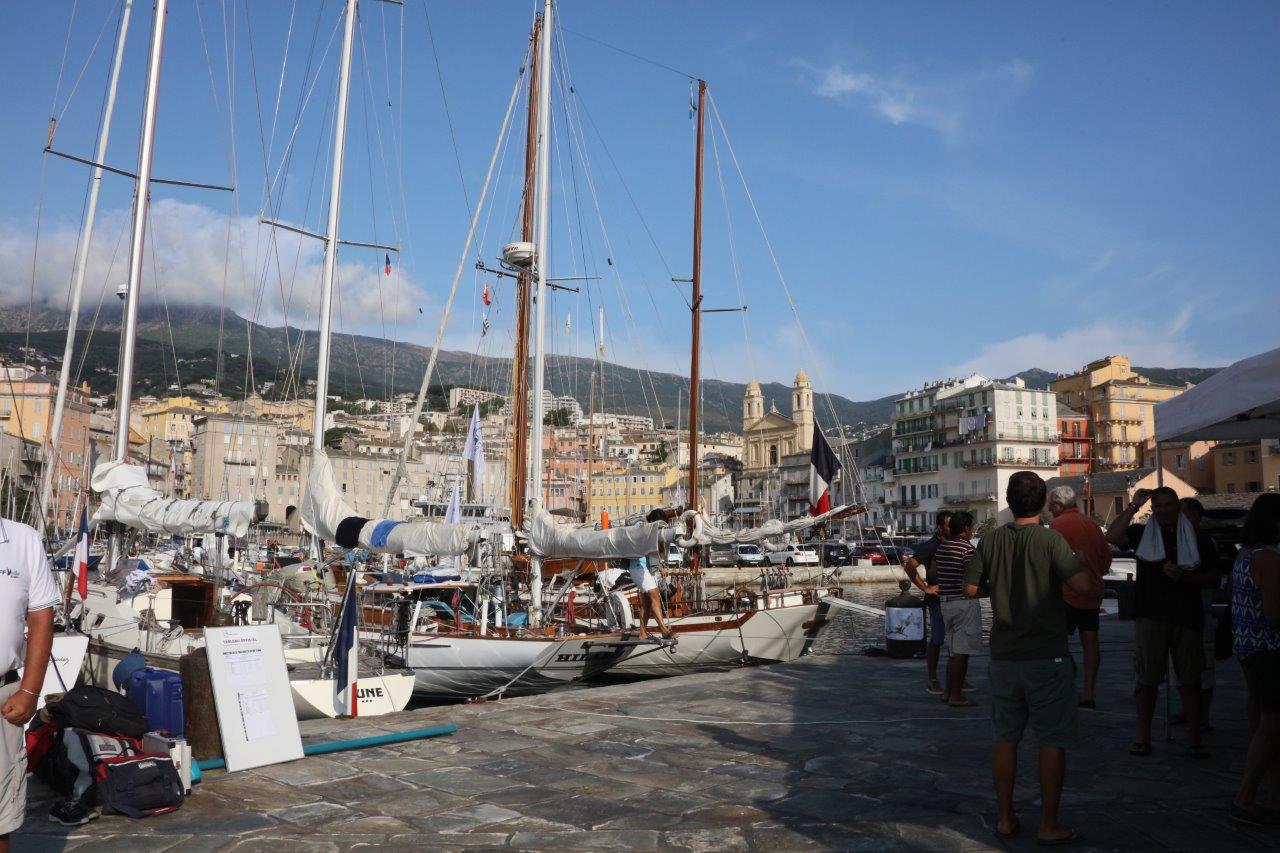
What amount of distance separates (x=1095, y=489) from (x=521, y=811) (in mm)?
86971

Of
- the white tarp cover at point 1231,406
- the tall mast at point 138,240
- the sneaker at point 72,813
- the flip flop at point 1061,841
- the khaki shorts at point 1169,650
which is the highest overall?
the tall mast at point 138,240

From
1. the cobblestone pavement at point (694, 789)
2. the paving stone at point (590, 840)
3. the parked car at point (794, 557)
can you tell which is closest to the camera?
the paving stone at point (590, 840)

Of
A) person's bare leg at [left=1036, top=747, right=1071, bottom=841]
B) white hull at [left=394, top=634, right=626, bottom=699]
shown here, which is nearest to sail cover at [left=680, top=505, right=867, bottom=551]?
white hull at [left=394, top=634, right=626, bottom=699]

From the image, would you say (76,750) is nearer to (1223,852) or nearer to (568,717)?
(568,717)

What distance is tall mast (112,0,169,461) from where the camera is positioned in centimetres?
1709

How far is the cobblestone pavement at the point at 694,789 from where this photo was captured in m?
5.44

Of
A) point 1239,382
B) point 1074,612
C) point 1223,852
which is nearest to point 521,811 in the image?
point 1223,852

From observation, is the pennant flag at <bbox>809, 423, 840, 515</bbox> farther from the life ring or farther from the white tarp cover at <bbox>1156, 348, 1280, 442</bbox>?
the white tarp cover at <bbox>1156, 348, 1280, 442</bbox>

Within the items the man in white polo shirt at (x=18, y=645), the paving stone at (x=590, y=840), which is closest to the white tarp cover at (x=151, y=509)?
the paving stone at (x=590, y=840)

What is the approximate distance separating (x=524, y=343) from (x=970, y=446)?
87.0 meters

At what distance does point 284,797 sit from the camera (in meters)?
6.39

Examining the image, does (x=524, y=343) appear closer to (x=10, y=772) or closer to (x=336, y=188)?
(x=336, y=188)

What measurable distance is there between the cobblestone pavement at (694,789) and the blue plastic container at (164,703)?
1.82 ft

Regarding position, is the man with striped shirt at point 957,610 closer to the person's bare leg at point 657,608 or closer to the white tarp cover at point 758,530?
the person's bare leg at point 657,608
